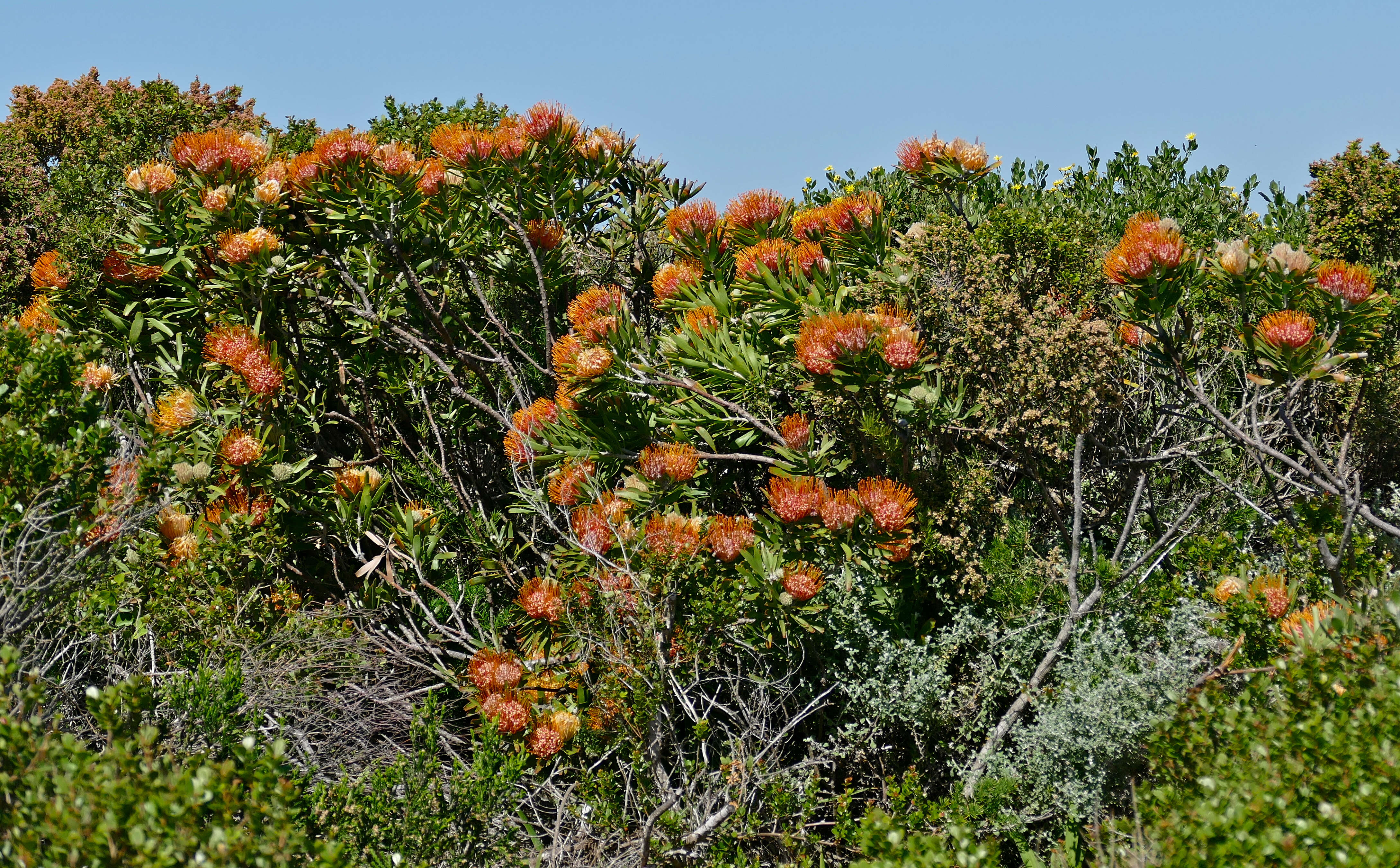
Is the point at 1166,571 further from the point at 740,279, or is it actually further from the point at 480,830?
the point at 480,830

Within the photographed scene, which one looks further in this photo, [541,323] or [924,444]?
[541,323]

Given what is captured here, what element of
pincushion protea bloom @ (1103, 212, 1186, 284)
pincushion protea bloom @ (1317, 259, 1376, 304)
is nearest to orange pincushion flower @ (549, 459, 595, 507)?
pincushion protea bloom @ (1103, 212, 1186, 284)

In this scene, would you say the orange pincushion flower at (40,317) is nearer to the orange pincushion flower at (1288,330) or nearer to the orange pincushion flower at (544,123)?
the orange pincushion flower at (544,123)

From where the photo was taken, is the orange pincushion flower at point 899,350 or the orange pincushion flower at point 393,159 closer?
the orange pincushion flower at point 899,350

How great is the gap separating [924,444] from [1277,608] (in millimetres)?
1221

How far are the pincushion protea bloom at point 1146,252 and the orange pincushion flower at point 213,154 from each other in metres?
3.05

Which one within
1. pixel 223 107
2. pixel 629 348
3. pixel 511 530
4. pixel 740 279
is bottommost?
pixel 511 530

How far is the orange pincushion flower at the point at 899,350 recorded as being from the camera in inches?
119

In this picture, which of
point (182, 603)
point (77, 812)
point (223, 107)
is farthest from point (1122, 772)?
point (223, 107)

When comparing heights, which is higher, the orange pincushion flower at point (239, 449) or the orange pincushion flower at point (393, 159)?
the orange pincushion flower at point (393, 159)

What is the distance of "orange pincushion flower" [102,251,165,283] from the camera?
3926 mm

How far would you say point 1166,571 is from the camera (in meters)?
3.89

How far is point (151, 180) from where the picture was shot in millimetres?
3664

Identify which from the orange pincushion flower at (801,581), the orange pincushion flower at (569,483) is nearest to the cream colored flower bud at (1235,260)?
the orange pincushion flower at (801,581)
